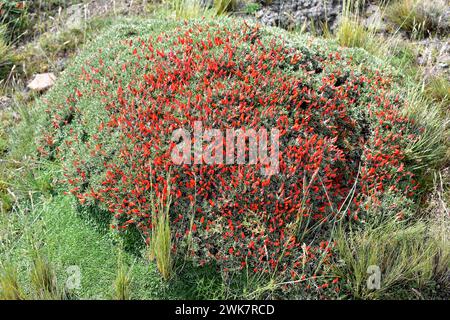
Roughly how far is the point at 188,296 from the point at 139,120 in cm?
177

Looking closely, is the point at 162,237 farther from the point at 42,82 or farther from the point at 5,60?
the point at 5,60

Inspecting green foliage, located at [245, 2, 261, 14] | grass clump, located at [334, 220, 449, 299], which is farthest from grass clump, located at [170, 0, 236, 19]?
grass clump, located at [334, 220, 449, 299]

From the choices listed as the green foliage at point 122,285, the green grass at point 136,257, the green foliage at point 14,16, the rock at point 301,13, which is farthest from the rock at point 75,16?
the green foliage at point 122,285

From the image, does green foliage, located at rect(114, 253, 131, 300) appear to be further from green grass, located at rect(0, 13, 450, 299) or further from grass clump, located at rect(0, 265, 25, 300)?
grass clump, located at rect(0, 265, 25, 300)

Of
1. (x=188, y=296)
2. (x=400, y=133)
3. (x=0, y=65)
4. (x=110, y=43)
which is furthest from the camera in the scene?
(x=0, y=65)

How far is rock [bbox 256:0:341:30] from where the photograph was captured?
24.8 ft

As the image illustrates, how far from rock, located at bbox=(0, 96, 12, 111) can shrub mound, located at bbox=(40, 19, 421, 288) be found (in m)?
1.29

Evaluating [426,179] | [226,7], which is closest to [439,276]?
[426,179]

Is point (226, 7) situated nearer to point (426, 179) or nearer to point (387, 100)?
point (387, 100)

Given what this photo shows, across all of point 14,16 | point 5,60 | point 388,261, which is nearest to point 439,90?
point 388,261

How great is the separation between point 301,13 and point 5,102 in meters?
4.69

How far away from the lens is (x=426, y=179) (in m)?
5.31

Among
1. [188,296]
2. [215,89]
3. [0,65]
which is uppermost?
[215,89]

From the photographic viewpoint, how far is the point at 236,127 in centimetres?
474
